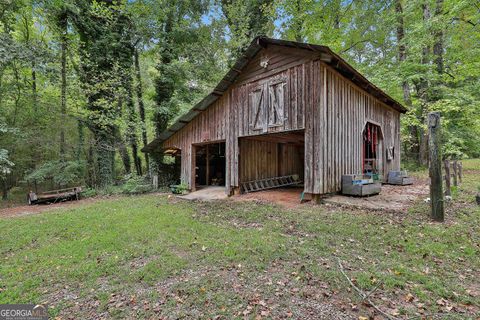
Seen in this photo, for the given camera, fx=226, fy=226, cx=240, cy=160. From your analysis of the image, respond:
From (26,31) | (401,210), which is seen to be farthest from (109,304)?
(26,31)

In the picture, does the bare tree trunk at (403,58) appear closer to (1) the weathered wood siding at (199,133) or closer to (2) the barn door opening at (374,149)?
(2) the barn door opening at (374,149)

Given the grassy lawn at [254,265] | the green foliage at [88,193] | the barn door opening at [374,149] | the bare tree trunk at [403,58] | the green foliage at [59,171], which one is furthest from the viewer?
the bare tree trunk at [403,58]

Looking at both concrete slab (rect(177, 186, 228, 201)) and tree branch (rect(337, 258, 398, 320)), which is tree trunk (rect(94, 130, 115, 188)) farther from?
tree branch (rect(337, 258, 398, 320))

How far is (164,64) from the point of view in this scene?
14984mm

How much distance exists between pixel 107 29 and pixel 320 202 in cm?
1485

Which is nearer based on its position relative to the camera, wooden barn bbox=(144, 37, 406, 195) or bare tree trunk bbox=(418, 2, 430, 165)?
wooden barn bbox=(144, 37, 406, 195)

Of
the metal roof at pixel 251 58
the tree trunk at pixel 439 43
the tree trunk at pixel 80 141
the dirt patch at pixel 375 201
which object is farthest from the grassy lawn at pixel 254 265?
the tree trunk at pixel 439 43

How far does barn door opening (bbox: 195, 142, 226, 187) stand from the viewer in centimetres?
1416

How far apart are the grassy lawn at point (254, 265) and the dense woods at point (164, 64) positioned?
24.6ft

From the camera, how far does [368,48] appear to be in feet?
55.5

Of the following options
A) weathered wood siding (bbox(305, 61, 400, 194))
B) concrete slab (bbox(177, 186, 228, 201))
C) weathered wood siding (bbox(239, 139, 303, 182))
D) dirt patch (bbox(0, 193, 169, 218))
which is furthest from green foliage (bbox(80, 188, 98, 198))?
weathered wood siding (bbox(305, 61, 400, 194))

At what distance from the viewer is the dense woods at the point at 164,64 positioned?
11766 millimetres

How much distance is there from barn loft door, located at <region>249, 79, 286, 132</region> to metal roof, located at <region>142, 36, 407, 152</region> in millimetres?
1294

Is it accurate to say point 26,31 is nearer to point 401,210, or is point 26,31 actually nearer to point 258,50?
point 258,50
